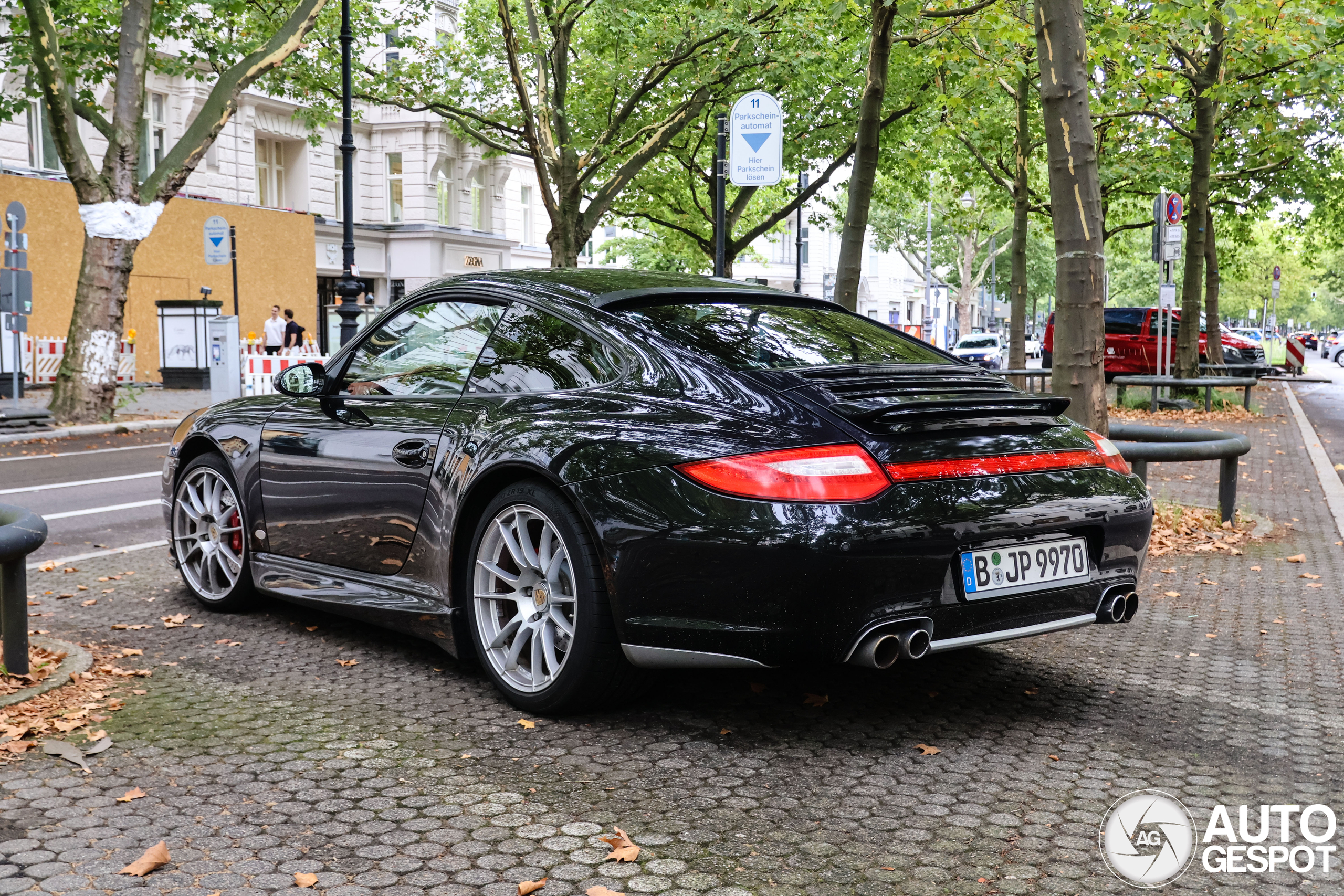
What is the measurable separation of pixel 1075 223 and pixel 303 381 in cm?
515

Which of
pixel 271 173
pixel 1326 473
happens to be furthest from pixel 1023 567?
pixel 271 173

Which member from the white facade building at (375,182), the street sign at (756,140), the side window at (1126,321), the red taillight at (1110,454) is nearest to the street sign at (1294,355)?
the side window at (1126,321)

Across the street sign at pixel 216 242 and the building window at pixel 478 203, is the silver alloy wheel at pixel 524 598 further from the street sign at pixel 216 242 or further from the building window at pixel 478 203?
the building window at pixel 478 203

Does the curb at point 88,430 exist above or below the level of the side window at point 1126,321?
below

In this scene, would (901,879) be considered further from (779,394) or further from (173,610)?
(173,610)

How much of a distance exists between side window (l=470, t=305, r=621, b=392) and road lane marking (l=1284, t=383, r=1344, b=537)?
21.0ft

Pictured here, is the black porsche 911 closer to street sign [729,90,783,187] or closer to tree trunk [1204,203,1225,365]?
street sign [729,90,783,187]

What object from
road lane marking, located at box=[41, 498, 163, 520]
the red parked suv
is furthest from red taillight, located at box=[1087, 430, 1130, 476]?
the red parked suv

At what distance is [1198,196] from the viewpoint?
20.3m

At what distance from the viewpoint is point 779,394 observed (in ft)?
12.5

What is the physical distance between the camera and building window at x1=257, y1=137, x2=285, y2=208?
3600 centimetres

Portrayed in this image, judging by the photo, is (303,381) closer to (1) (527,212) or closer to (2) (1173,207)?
(2) (1173,207)

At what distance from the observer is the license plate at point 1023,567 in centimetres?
376

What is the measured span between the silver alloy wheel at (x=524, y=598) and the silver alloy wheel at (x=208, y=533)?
1.72 metres
